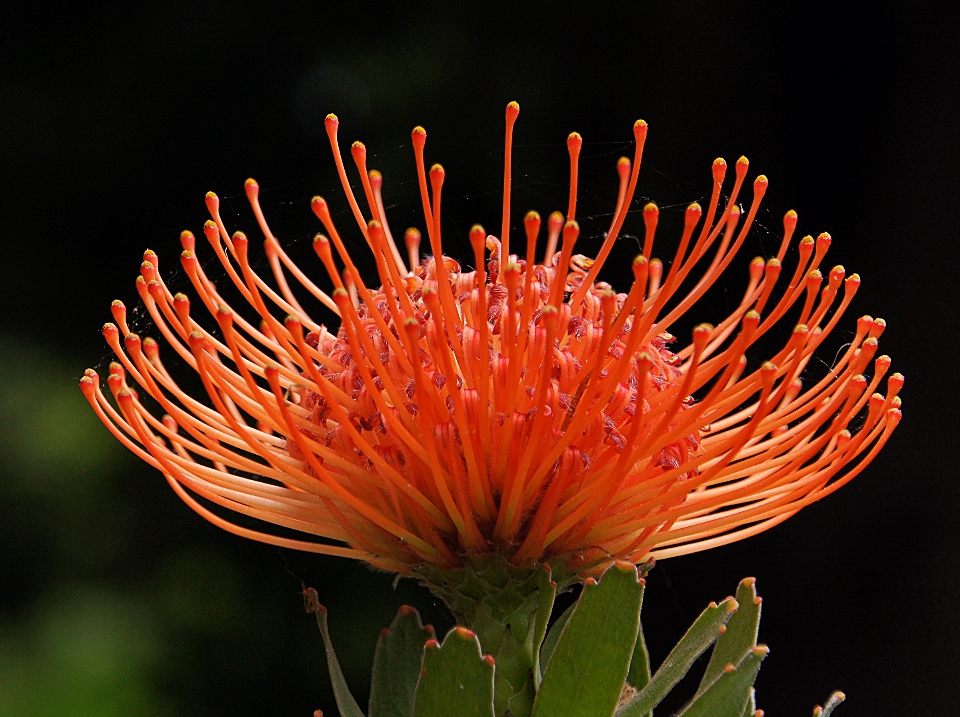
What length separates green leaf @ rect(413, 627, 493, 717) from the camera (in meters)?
0.78

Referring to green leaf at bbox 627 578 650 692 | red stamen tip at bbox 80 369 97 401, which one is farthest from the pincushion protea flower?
green leaf at bbox 627 578 650 692

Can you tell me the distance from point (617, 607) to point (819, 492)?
0.69 feet

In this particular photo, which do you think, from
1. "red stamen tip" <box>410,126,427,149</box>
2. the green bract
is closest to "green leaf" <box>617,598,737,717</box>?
the green bract

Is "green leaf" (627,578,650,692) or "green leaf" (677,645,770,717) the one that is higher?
"green leaf" (677,645,770,717)

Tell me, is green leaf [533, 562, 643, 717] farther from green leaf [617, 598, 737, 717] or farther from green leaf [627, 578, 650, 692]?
green leaf [627, 578, 650, 692]

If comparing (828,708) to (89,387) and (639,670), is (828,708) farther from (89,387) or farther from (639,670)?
(89,387)

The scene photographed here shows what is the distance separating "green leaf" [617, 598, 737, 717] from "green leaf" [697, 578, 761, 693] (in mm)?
33

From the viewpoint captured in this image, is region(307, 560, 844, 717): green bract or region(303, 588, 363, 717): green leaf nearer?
region(307, 560, 844, 717): green bract

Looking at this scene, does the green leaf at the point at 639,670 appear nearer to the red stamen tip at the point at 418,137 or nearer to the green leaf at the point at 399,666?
the green leaf at the point at 399,666

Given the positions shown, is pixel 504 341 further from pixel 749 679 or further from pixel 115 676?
pixel 115 676

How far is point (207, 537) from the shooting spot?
2.79 m

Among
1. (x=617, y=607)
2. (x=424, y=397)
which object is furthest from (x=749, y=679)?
(x=424, y=397)

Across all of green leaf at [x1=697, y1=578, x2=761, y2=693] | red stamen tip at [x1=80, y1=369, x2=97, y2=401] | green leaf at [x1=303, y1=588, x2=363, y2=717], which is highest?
red stamen tip at [x1=80, y1=369, x2=97, y2=401]

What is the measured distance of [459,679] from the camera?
79cm
